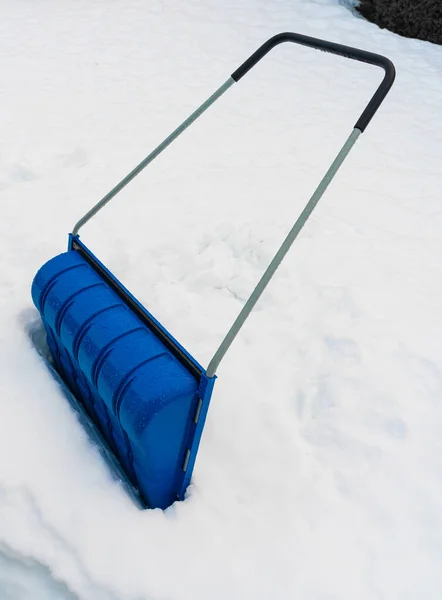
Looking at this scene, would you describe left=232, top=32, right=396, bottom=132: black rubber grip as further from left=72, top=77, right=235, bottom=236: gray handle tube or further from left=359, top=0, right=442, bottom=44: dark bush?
left=359, top=0, right=442, bottom=44: dark bush

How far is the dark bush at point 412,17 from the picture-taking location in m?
4.41

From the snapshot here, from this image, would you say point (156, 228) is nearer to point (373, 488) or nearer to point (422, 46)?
point (373, 488)

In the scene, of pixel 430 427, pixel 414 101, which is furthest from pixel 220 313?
pixel 414 101

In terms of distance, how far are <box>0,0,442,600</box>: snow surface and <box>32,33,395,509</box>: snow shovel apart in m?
0.11

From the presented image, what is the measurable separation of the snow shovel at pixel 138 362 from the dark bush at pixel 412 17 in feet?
11.1

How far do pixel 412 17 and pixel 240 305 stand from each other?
11.6ft

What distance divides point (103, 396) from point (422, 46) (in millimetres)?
4143

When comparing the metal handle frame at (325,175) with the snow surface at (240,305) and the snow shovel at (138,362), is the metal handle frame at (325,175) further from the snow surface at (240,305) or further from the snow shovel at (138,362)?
A: the snow surface at (240,305)

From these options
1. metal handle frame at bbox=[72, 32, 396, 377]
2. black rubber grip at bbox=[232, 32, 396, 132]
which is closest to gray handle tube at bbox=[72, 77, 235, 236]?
metal handle frame at bbox=[72, 32, 396, 377]

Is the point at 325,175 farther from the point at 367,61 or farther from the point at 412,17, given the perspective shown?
the point at 412,17

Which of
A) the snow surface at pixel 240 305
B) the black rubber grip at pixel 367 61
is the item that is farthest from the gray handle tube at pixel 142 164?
the snow surface at pixel 240 305

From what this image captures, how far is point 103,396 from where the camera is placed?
135cm

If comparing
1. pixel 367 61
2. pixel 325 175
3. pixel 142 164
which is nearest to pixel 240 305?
pixel 142 164

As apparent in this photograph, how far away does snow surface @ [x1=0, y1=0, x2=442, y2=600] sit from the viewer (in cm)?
142
